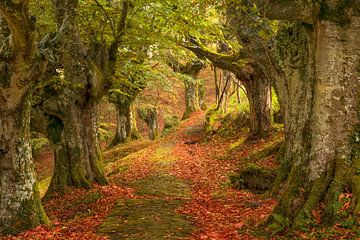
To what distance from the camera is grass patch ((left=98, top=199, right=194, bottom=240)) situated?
23.5ft

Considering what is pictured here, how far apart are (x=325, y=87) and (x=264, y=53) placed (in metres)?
5.71

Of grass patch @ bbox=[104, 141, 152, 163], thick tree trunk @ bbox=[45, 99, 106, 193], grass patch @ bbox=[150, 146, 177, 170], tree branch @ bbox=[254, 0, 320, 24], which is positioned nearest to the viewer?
tree branch @ bbox=[254, 0, 320, 24]

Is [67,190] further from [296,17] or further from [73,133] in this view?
[296,17]

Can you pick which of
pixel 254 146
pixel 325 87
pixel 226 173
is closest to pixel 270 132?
pixel 254 146

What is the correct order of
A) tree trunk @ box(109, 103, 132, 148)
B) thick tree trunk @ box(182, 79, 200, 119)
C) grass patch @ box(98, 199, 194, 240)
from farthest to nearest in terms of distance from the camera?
thick tree trunk @ box(182, 79, 200, 119)
tree trunk @ box(109, 103, 132, 148)
grass patch @ box(98, 199, 194, 240)

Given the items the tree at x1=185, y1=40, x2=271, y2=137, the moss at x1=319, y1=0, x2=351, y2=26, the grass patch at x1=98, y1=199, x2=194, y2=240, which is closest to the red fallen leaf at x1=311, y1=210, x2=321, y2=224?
the grass patch at x1=98, y1=199, x2=194, y2=240

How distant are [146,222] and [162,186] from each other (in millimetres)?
4709

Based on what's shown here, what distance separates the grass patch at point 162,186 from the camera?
11.7m

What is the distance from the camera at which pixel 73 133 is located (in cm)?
1225

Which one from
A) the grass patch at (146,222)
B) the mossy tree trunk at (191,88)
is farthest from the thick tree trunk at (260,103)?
the mossy tree trunk at (191,88)

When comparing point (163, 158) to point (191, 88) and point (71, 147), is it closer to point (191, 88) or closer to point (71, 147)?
point (71, 147)

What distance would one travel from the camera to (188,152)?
19.7 m

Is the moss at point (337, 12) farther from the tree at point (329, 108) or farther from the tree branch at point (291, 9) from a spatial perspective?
the tree branch at point (291, 9)

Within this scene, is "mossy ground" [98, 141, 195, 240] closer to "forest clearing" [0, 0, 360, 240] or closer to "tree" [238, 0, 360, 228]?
"forest clearing" [0, 0, 360, 240]
